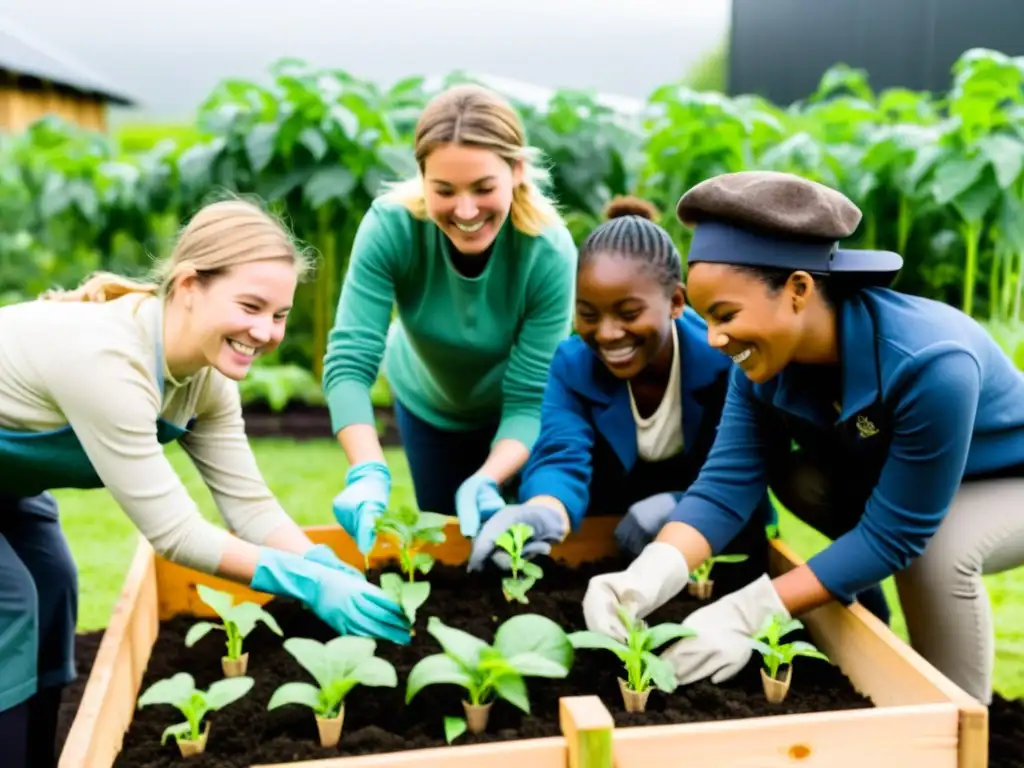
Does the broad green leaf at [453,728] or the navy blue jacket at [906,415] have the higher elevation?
the navy blue jacket at [906,415]

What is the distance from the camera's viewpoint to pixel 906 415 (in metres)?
1.42

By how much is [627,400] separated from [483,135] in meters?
0.59

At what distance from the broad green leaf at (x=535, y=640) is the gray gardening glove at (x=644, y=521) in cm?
52

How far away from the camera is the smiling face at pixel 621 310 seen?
1.77 meters

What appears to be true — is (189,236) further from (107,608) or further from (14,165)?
(14,165)

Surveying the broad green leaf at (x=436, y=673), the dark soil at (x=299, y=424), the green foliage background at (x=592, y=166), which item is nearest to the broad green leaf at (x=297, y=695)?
the broad green leaf at (x=436, y=673)

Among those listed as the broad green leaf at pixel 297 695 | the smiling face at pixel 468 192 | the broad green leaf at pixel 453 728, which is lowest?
the broad green leaf at pixel 453 728

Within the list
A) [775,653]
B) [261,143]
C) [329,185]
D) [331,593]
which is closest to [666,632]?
[775,653]

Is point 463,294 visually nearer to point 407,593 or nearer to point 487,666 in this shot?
point 407,593

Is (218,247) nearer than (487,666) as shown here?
No

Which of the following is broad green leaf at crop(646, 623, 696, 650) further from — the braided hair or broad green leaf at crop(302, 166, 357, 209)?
broad green leaf at crop(302, 166, 357, 209)

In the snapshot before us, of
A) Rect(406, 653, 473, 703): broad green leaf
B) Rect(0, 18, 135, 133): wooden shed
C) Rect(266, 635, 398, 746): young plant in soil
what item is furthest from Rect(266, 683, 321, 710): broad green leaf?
Rect(0, 18, 135, 133): wooden shed

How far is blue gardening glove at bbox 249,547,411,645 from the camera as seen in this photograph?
4.96ft

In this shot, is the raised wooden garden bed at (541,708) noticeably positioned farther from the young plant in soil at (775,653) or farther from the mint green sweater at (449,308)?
the mint green sweater at (449,308)
